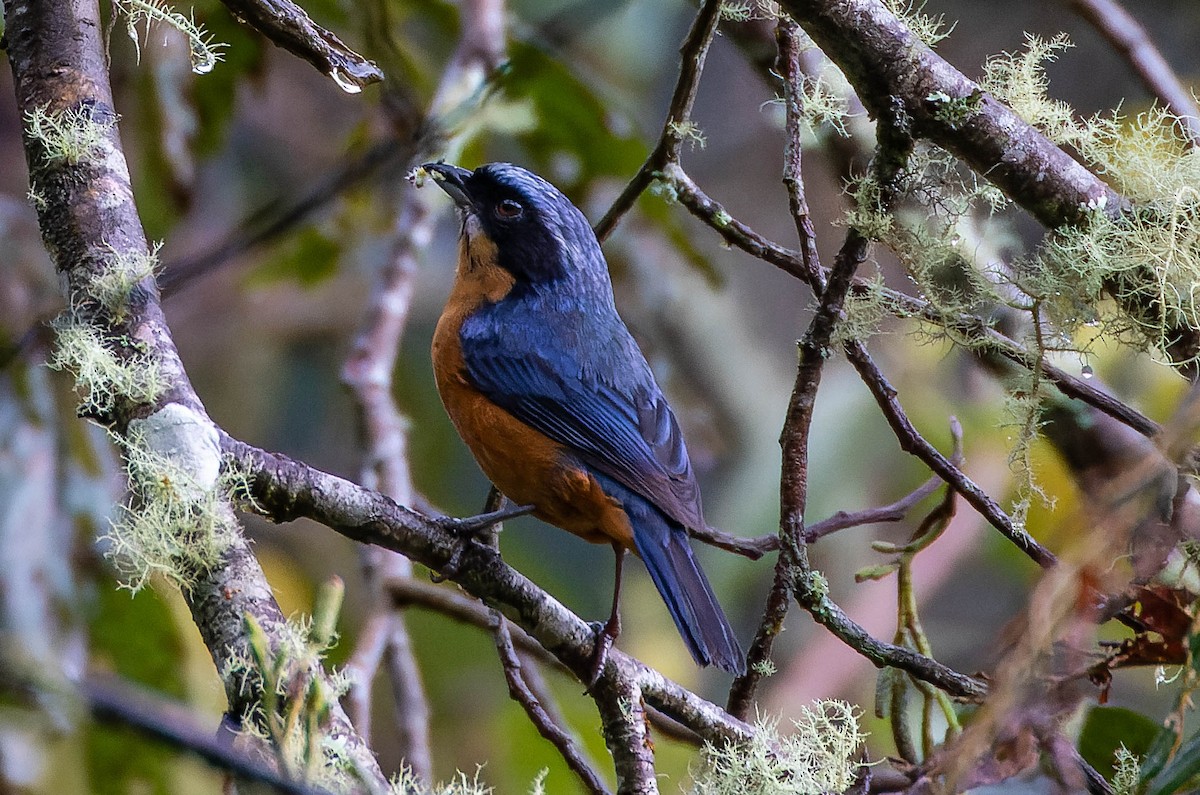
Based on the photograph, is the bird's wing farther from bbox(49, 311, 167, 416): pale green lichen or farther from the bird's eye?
bbox(49, 311, 167, 416): pale green lichen

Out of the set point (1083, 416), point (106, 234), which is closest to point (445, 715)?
point (1083, 416)

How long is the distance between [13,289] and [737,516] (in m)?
3.22

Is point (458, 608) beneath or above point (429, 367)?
beneath

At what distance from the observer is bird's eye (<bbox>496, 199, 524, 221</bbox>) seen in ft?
13.5

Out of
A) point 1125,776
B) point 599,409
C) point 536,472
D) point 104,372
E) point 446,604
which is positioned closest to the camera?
point 104,372

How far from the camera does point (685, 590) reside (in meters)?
3.20

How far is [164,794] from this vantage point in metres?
3.45

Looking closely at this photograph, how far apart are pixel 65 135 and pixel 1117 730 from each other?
2.47 m

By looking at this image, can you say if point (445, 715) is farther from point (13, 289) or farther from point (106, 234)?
point (106, 234)

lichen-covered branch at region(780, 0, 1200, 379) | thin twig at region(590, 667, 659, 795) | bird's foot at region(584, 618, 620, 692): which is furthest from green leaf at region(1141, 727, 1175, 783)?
bird's foot at region(584, 618, 620, 692)

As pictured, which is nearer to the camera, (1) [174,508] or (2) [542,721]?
(1) [174,508]

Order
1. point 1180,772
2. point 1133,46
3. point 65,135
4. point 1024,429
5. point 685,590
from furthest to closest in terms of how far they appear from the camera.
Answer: point 1133,46, point 685,590, point 1024,429, point 65,135, point 1180,772

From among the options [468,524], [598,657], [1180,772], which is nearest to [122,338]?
[468,524]

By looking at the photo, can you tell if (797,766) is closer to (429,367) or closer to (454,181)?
(454,181)
